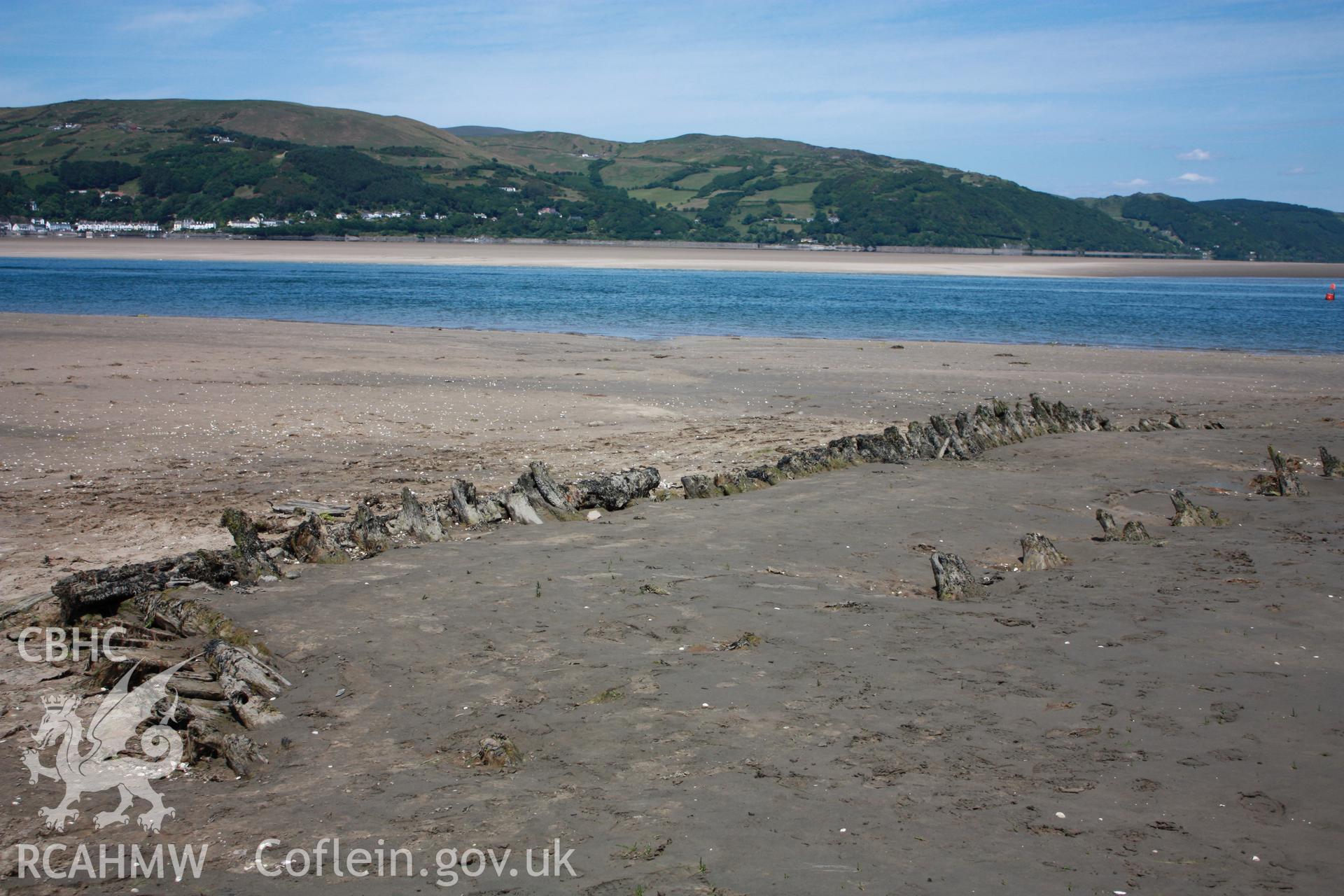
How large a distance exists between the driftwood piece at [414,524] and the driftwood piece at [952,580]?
4875 millimetres

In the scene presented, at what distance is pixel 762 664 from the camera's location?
647cm

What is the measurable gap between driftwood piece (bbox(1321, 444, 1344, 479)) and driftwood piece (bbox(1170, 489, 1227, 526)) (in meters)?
3.74

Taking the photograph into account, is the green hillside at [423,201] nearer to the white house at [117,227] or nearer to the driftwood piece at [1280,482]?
the white house at [117,227]

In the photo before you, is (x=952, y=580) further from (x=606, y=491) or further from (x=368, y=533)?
(x=368, y=533)

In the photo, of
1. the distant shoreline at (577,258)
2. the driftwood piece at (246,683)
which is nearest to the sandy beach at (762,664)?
the driftwood piece at (246,683)

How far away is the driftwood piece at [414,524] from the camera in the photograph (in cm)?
945

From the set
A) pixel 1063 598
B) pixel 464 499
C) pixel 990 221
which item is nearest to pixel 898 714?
pixel 1063 598

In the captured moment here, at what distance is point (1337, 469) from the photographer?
12812 millimetres

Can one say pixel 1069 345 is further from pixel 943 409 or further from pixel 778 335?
pixel 943 409

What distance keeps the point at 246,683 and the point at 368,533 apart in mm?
3320

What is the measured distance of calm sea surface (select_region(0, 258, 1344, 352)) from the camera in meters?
36.3

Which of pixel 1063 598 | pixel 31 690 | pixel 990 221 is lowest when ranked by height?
pixel 31 690

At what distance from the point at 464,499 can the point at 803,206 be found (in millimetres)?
185502

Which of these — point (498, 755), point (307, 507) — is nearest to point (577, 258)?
point (307, 507)
